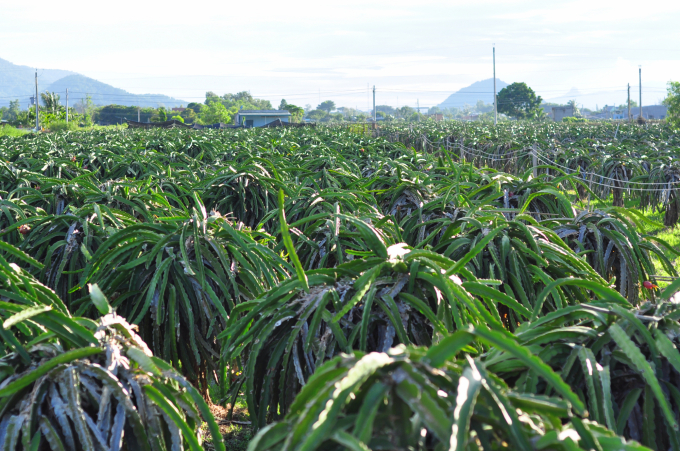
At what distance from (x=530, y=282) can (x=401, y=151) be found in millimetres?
7717

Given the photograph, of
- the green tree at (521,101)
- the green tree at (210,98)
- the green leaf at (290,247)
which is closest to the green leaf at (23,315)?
the green leaf at (290,247)

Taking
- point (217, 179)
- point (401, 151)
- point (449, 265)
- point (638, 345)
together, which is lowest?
point (638, 345)

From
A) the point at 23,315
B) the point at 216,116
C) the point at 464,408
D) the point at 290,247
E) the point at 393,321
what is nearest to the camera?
the point at 464,408

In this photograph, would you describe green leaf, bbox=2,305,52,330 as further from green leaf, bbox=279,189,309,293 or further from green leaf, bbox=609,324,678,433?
green leaf, bbox=609,324,678,433

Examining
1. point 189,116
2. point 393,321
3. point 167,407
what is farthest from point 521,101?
point 167,407

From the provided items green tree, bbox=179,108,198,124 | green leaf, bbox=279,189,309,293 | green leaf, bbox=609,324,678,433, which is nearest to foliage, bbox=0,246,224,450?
green leaf, bbox=279,189,309,293

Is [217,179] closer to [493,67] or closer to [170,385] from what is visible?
[170,385]

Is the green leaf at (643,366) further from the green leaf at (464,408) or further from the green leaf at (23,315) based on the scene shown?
the green leaf at (23,315)

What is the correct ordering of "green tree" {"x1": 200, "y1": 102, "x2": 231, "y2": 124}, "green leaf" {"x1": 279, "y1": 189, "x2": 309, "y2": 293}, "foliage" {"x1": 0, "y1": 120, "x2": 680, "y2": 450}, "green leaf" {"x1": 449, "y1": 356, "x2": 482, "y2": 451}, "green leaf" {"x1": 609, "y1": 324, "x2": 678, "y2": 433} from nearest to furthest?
"green leaf" {"x1": 449, "y1": 356, "x2": 482, "y2": 451} → "foliage" {"x1": 0, "y1": 120, "x2": 680, "y2": 450} → "green leaf" {"x1": 609, "y1": 324, "x2": 678, "y2": 433} → "green leaf" {"x1": 279, "y1": 189, "x2": 309, "y2": 293} → "green tree" {"x1": 200, "y1": 102, "x2": 231, "y2": 124}

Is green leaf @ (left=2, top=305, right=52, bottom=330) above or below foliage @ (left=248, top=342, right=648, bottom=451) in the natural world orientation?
above

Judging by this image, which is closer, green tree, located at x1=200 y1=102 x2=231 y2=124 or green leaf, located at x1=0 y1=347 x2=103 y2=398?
green leaf, located at x1=0 y1=347 x2=103 y2=398

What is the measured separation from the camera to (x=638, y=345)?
1.24 m

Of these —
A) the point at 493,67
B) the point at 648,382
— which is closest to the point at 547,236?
the point at 648,382

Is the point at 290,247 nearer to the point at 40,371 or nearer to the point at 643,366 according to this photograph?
the point at 40,371
